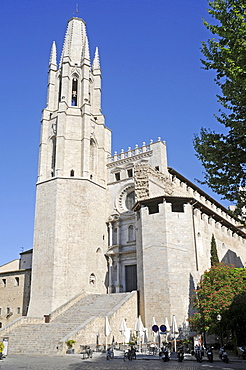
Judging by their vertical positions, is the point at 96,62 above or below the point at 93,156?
above

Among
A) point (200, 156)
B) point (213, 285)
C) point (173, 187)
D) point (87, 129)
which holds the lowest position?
point (213, 285)

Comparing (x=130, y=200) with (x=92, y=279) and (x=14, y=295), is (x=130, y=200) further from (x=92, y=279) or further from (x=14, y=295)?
(x=14, y=295)

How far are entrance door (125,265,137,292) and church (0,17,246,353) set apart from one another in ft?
0.30

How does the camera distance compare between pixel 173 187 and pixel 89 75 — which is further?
pixel 89 75

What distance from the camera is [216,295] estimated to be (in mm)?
22141

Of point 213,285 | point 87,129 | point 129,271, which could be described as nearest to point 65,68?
point 87,129

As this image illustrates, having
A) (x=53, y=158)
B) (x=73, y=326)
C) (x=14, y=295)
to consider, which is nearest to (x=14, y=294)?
(x=14, y=295)

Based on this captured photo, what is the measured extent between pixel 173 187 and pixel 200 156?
82.0 feet

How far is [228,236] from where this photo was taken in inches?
1501

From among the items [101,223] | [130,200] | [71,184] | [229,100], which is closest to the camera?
[229,100]

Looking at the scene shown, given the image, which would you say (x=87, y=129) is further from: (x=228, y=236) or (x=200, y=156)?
(x=200, y=156)

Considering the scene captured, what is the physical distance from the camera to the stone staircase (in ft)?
72.4

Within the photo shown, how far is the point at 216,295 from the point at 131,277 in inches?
515

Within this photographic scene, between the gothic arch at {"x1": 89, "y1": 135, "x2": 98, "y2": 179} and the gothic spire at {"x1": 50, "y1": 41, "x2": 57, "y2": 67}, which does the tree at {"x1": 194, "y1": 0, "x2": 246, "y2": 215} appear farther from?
the gothic spire at {"x1": 50, "y1": 41, "x2": 57, "y2": 67}
